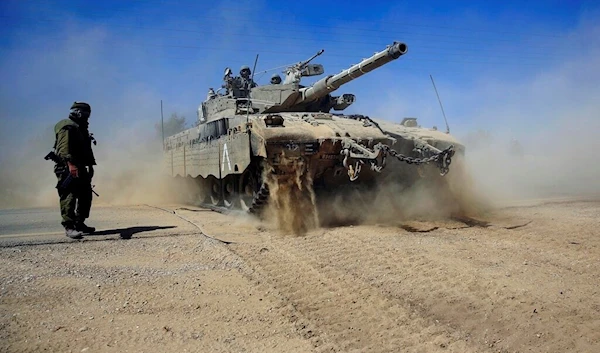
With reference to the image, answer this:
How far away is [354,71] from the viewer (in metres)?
8.88

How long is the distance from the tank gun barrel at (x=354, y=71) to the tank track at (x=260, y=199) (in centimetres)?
262

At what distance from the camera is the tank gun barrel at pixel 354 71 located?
7.73m

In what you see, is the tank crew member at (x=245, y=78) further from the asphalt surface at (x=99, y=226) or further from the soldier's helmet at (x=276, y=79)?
the asphalt surface at (x=99, y=226)

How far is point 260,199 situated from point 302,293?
390cm

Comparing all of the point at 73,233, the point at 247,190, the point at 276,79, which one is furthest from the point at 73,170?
the point at 276,79

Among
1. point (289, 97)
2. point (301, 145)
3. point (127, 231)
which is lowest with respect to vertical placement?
point (127, 231)

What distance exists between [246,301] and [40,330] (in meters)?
1.53

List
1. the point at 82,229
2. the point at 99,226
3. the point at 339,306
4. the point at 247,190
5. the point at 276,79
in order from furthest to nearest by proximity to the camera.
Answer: the point at 276,79, the point at 247,190, the point at 99,226, the point at 82,229, the point at 339,306

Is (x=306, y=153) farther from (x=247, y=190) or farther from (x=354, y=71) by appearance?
(x=247, y=190)

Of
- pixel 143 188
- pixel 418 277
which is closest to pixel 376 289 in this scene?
pixel 418 277

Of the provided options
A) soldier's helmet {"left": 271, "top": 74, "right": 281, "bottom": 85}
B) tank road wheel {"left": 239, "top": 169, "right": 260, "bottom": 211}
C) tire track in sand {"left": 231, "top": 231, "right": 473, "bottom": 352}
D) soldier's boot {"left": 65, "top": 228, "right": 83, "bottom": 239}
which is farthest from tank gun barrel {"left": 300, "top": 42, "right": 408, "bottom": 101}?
soldier's boot {"left": 65, "top": 228, "right": 83, "bottom": 239}

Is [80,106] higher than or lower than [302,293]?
higher

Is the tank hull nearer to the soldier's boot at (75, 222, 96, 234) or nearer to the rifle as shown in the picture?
the soldier's boot at (75, 222, 96, 234)

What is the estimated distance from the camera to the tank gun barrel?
25.3 feet
